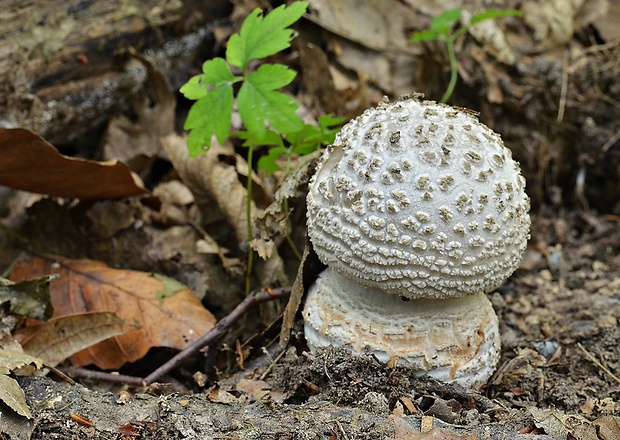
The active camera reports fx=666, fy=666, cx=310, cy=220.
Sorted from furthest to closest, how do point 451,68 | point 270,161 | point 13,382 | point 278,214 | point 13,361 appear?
1. point 451,68
2. point 270,161
3. point 278,214
4. point 13,361
5. point 13,382

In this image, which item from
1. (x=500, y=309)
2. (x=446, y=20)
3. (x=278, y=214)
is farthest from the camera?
(x=446, y=20)

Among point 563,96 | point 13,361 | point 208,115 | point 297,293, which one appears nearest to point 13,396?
point 13,361

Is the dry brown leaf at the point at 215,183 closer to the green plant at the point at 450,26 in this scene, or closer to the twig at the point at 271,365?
the twig at the point at 271,365

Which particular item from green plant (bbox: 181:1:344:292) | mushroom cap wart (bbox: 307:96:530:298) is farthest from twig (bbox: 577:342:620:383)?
green plant (bbox: 181:1:344:292)

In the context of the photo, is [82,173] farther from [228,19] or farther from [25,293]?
[228,19]

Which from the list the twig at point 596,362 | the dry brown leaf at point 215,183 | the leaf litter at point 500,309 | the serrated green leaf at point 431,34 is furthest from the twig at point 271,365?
the serrated green leaf at point 431,34

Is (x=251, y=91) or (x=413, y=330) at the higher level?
(x=251, y=91)

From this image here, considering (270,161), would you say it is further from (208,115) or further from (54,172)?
(54,172)

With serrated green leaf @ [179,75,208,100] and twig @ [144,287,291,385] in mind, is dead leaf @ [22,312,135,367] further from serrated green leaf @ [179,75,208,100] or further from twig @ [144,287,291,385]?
serrated green leaf @ [179,75,208,100]
